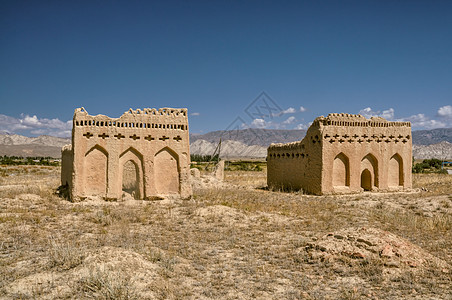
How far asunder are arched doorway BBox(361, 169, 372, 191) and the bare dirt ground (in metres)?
7.23

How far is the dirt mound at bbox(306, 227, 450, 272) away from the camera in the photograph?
A: 6.87 meters

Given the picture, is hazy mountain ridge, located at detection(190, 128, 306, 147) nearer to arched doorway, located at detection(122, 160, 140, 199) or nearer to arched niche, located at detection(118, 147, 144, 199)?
arched doorway, located at detection(122, 160, 140, 199)

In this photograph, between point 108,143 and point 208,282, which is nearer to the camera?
point 208,282

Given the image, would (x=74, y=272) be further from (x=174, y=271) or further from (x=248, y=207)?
(x=248, y=207)

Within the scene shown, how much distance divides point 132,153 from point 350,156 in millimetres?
12064

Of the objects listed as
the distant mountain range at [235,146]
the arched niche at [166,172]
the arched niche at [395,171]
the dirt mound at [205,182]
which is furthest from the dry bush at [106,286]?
the distant mountain range at [235,146]

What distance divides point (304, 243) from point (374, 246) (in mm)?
1742

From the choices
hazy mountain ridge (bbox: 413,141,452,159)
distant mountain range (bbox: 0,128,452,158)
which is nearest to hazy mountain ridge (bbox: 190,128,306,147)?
distant mountain range (bbox: 0,128,452,158)

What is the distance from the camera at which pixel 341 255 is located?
7.38 m

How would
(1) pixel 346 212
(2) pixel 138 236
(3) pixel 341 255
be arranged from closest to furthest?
(3) pixel 341 255 → (2) pixel 138 236 → (1) pixel 346 212

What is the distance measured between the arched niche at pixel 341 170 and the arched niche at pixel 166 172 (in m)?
9.23

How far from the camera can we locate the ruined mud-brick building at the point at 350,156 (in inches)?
745

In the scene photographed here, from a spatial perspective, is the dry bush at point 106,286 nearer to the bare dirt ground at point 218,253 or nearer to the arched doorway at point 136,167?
the bare dirt ground at point 218,253

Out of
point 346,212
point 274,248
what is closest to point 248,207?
point 346,212
